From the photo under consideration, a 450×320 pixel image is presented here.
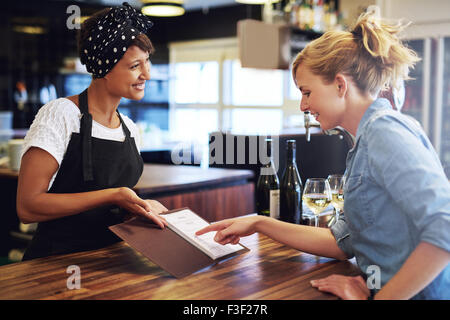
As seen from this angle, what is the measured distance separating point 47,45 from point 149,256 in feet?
23.7

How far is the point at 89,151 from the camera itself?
173 centimetres

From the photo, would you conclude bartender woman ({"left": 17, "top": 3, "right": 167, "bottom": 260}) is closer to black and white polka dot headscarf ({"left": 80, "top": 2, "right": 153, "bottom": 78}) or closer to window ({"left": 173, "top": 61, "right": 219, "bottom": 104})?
black and white polka dot headscarf ({"left": 80, "top": 2, "right": 153, "bottom": 78})

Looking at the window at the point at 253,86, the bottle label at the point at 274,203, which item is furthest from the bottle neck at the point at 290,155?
the window at the point at 253,86

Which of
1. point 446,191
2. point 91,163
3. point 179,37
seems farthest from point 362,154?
point 179,37

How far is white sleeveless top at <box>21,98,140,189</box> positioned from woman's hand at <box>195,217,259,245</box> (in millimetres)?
549

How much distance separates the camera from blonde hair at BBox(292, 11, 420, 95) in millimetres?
1336

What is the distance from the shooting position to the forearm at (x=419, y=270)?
1.02 m

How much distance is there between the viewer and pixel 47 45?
7.78 meters

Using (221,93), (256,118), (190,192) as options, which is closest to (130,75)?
(190,192)

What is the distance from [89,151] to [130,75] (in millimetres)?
299

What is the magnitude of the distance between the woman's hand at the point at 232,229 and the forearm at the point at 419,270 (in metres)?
0.53

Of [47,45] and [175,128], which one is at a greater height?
[47,45]
